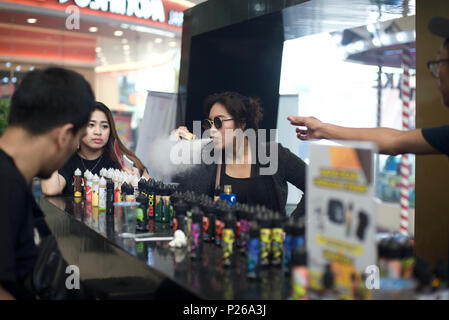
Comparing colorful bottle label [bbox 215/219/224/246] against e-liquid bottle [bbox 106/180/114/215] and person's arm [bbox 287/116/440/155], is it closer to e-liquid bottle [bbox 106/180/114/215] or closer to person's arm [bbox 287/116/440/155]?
person's arm [bbox 287/116/440/155]

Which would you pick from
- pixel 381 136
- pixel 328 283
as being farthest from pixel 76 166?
pixel 328 283

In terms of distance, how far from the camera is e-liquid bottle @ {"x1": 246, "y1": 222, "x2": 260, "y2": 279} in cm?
163

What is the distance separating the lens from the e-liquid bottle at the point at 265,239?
1.69 m

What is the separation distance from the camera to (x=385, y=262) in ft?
4.33

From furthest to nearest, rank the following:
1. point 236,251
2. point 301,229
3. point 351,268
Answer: point 236,251, point 301,229, point 351,268

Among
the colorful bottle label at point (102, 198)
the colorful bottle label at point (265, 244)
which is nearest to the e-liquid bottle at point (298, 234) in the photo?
the colorful bottle label at point (265, 244)

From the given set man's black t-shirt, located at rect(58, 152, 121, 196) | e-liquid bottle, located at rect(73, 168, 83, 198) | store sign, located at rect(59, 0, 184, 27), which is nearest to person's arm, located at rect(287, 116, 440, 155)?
e-liquid bottle, located at rect(73, 168, 83, 198)

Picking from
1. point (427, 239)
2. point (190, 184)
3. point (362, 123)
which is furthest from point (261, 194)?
point (362, 123)

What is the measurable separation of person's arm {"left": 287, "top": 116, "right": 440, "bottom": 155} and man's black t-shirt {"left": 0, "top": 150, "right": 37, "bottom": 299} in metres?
1.36

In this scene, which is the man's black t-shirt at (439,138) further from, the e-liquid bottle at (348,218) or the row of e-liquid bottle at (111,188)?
the row of e-liquid bottle at (111,188)

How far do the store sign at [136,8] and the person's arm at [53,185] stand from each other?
14.0 feet

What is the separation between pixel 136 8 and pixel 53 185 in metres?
4.91
